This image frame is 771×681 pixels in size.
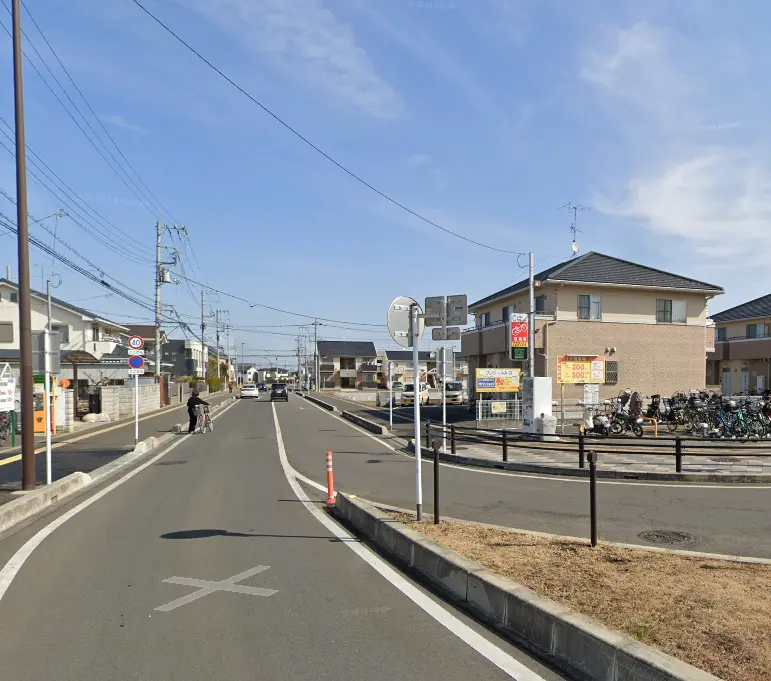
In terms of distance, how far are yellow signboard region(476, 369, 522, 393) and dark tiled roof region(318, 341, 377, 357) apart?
85785 mm

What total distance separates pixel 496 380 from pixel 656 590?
1921 cm

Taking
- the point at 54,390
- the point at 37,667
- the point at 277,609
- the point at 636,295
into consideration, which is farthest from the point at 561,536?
the point at 636,295

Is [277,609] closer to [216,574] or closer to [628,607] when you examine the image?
[216,574]

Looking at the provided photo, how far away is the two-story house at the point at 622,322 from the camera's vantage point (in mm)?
30547

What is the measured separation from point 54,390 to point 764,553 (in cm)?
2207

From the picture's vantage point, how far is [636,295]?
32.1 meters

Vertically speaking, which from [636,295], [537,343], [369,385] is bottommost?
[369,385]

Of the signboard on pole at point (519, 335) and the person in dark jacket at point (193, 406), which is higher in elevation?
the signboard on pole at point (519, 335)

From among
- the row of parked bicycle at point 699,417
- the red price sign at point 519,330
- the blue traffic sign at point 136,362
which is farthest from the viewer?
the red price sign at point 519,330

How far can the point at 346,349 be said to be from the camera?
111000mm

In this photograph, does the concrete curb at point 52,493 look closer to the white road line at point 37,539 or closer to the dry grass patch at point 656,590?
the white road line at point 37,539

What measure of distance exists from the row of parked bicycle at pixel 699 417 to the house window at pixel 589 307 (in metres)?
8.25

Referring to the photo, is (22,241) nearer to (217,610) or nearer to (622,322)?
(217,610)

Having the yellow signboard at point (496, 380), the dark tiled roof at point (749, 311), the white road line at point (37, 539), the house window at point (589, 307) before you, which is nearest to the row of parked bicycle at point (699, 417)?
the yellow signboard at point (496, 380)
